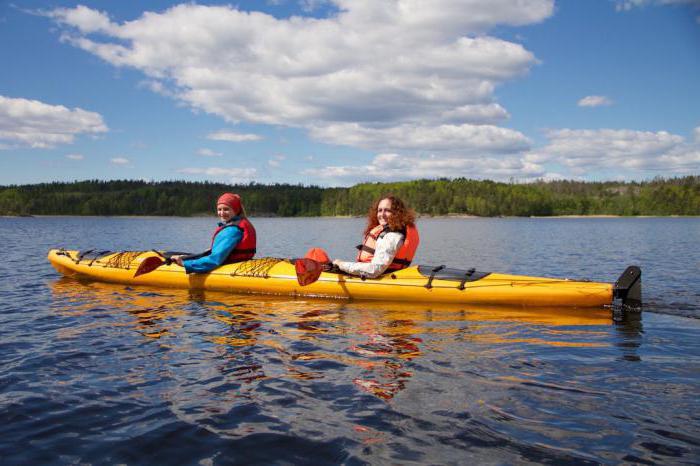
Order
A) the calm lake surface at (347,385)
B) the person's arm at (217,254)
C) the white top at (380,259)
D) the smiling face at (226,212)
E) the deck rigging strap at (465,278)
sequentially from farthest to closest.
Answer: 1. the person's arm at (217,254)
2. the smiling face at (226,212)
3. the white top at (380,259)
4. the deck rigging strap at (465,278)
5. the calm lake surface at (347,385)

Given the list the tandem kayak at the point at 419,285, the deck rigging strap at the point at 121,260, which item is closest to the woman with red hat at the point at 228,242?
the tandem kayak at the point at 419,285

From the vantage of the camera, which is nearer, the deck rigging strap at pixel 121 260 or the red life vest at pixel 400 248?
the red life vest at pixel 400 248

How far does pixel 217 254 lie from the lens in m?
11.7

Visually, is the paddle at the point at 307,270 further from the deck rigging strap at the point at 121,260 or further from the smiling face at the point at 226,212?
the deck rigging strap at the point at 121,260

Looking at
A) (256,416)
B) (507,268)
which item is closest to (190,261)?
(256,416)

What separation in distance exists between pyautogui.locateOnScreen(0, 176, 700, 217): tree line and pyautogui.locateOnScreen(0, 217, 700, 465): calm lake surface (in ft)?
458

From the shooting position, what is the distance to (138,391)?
532 cm

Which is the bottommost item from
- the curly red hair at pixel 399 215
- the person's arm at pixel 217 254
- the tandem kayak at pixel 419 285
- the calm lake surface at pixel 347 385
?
the calm lake surface at pixel 347 385

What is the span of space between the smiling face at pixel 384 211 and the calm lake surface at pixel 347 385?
1.68 meters

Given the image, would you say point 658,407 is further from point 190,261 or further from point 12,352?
point 190,261

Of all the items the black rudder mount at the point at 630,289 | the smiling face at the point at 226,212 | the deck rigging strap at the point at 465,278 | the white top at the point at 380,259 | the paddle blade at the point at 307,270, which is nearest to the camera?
the black rudder mount at the point at 630,289

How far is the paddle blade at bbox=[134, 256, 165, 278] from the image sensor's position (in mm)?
11852

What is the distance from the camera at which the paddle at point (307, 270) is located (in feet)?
34.1

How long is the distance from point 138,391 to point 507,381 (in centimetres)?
385
